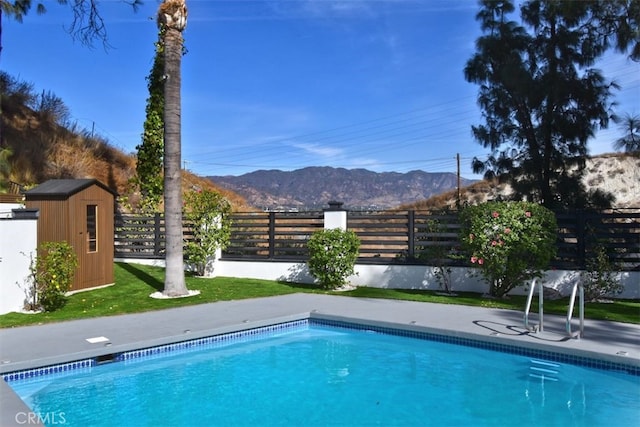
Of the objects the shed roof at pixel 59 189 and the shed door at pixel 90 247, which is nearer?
the shed roof at pixel 59 189

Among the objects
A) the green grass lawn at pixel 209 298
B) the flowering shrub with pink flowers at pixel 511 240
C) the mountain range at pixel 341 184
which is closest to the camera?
the green grass lawn at pixel 209 298

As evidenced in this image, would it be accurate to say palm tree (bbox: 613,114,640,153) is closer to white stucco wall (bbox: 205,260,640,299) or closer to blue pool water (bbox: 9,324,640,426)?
white stucco wall (bbox: 205,260,640,299)

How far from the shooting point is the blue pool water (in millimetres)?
4270

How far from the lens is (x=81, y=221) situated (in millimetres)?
8883

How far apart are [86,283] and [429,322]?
656 centimetres

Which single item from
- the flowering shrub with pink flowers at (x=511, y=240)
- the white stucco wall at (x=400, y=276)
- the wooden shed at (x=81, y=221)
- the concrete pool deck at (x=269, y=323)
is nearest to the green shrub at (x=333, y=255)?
the white stucco wall at (x=400, y=276)

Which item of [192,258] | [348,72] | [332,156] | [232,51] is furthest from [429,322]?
[332,156]

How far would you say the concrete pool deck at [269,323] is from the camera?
17.1ft

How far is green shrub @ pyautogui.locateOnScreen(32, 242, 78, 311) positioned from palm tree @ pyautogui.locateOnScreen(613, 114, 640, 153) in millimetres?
10451

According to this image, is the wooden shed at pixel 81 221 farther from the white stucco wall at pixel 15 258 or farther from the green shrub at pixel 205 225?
the green shrub at pixel 205 225

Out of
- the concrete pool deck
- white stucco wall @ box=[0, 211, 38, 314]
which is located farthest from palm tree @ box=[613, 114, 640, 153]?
white stucco wall @ box=[0, 211, 38, 314]

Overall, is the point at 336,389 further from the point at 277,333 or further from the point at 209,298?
the point at 209,298

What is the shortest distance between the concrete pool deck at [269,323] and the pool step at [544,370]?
17cm

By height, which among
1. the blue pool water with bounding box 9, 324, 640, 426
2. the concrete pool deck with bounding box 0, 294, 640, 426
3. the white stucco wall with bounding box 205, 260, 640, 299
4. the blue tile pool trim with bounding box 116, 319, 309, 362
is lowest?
the blue pool water with bounding box 9, 324, 640, 426
